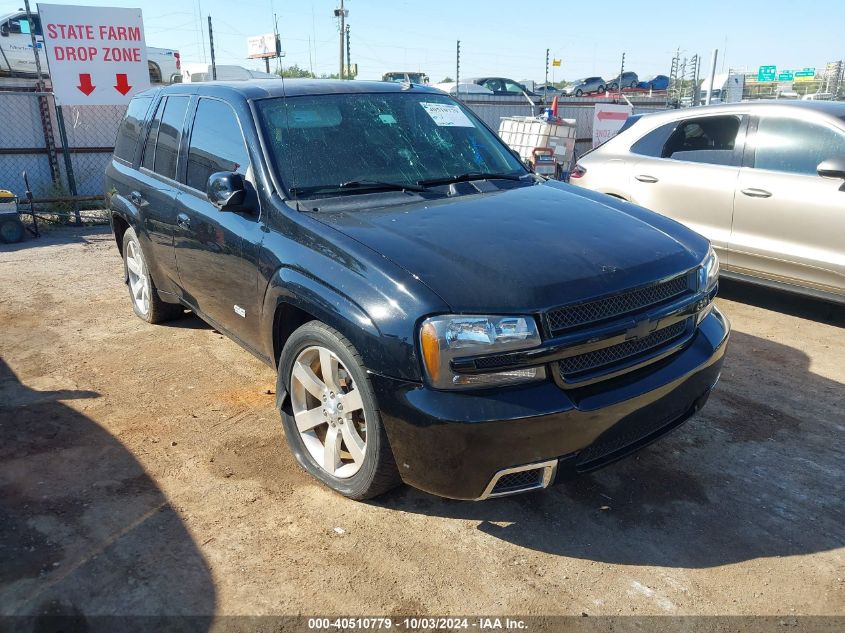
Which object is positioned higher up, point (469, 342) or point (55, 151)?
point (469, 342)

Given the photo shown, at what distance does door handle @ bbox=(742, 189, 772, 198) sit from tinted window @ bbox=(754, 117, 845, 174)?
0.73 feet

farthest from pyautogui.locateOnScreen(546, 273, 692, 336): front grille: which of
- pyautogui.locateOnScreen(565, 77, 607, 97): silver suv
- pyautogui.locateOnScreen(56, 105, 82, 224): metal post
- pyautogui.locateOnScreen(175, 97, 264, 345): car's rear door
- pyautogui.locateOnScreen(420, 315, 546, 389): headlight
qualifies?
pyautogui.locateOnScreen(565, 77, 607, 97): silver suv

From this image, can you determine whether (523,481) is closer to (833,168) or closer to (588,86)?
(833,168)

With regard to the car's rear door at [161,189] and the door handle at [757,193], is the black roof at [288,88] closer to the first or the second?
the car's rear door at [161,189]

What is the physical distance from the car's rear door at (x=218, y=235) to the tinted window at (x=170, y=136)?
0.24 meters

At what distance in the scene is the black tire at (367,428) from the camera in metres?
2.73

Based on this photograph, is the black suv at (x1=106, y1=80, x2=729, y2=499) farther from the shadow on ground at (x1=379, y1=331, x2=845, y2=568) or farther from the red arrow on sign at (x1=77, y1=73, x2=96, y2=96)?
the red arrow on sign at (x1=77, y1=73, x2=96, y2=96)

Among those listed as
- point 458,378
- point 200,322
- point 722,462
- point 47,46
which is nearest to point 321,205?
point 458,378

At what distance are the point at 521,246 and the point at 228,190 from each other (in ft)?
5.11

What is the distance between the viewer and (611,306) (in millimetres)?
2719

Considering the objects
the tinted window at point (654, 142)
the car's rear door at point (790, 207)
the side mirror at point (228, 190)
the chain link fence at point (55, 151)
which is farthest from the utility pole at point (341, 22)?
the side mirror at point (228, 190)

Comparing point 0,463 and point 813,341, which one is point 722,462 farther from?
point 0,463

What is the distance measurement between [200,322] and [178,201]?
1.71 meters

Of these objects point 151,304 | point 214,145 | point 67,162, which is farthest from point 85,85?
point 214,145
